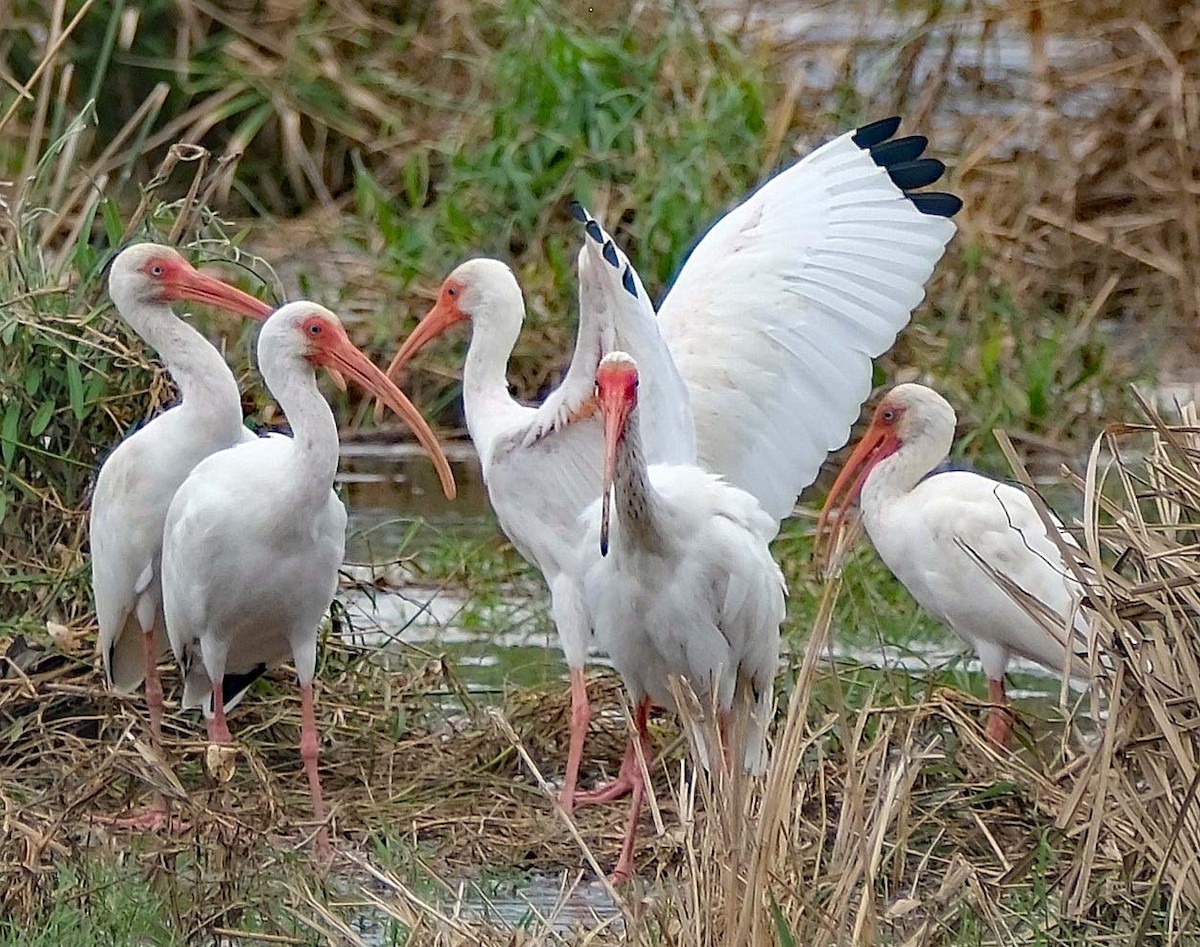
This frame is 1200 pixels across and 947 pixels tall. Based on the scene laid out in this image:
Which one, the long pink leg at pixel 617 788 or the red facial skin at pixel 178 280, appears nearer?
the long pink leg at pixel 617 788

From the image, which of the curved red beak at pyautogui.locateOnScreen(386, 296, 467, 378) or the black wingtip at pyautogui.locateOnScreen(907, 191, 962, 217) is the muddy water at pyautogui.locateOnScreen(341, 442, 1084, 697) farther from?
the black wingtip at pyautogui.locateOnScreen(907, 191, 962, 217)

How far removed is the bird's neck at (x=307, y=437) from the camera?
241 inches

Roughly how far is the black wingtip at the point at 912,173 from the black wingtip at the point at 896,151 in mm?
22

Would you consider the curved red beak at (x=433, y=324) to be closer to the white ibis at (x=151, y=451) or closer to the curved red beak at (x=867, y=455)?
the white ibis at (x=151, y=451)

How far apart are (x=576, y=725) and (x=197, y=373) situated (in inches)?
52.8

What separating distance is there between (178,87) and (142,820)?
7.63 m

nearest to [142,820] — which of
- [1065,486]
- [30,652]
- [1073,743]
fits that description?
[30,652]

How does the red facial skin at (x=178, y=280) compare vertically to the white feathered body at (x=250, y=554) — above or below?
above

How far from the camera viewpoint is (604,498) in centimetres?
534

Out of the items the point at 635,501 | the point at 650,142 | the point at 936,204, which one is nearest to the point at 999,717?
the point at 635,501

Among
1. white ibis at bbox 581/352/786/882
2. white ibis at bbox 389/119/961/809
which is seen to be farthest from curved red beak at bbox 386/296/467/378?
white ibis at bbox 581/352/786/882

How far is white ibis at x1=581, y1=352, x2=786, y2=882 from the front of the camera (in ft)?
18.2

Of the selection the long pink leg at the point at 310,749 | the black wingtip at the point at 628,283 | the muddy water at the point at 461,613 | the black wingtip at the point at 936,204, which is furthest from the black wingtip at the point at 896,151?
the long pink leg at the point at 310,749

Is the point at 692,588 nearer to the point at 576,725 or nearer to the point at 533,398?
the point at 576,725
